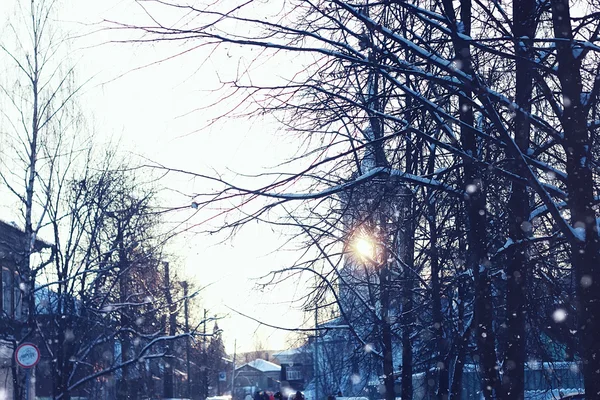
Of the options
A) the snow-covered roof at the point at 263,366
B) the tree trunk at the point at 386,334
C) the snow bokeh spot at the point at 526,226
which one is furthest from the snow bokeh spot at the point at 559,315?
the snow-covered roof at the point at 263,366

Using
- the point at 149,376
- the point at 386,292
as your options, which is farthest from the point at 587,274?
the point at 149,376

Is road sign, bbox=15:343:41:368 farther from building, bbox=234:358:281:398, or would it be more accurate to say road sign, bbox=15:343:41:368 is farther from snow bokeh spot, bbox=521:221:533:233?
building, bbox=234:358:281:398

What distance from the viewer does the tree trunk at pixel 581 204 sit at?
5527 millimetres

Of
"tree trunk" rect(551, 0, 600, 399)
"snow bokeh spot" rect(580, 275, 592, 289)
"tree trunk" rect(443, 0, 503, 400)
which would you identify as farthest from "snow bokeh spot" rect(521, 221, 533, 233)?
"snow bokeh spot" rect(580, 275, 592, 289)

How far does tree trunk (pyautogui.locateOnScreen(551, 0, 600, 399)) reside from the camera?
5.53m

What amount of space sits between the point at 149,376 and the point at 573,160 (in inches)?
1696

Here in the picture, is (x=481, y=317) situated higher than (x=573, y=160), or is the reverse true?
(x=573, y=160)

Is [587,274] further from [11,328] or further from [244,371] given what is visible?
[244,371]

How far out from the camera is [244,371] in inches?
5955

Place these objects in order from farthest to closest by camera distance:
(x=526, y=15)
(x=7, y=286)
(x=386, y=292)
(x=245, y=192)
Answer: (x=7, y=286)
(x=386, y=292)
(x=526, y=15)
(x=245, y=192)

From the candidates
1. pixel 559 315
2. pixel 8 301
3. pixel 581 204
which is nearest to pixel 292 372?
pixel 8 301

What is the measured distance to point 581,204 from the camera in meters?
5.71

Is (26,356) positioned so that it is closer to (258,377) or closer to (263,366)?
(258,377)

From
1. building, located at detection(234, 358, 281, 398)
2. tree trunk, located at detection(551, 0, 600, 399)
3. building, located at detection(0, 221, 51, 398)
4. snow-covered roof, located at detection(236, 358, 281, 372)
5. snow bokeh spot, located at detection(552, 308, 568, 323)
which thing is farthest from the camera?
snow-covered roof, located at detection(236, 358, 281, 372)
